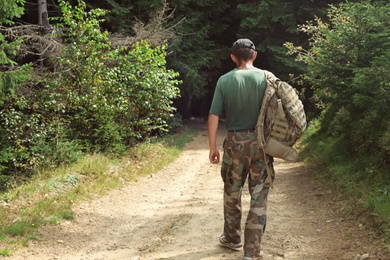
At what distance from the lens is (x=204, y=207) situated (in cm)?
732

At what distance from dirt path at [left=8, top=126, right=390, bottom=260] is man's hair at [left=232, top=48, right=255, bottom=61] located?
2229 mm

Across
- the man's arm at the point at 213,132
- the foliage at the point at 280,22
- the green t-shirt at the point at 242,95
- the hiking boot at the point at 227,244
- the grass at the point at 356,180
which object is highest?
the foliage at the point at 280,22

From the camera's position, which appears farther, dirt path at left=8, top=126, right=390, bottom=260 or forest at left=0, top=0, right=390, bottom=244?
forest at left=0, top=0, right=390, bottom=244

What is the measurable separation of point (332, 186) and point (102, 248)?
4.35 metres

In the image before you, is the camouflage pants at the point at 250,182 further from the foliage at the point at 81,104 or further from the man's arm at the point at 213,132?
the foliage at the point at 81,104

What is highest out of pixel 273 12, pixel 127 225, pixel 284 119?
pixel 273 12

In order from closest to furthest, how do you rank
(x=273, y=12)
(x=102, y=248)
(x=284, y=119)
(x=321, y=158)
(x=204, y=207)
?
(x=284, y=119), (x=102, y=248), (x=204, y=207), (x=321, y=158), (x=273, y=12)

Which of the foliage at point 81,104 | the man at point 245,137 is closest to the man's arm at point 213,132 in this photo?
the man at point 245,137

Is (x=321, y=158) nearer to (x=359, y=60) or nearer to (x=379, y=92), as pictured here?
(x=359, y=60)

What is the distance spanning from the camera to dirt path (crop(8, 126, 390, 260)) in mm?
5102

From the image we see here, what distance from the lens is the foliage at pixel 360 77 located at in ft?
22.7

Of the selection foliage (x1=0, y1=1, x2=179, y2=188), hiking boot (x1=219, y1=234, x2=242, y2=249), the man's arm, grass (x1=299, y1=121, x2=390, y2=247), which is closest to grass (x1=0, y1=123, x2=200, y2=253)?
foliage (x1=0, y1=1, x2=179, y2=188)

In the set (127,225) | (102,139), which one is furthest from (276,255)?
(102,139)

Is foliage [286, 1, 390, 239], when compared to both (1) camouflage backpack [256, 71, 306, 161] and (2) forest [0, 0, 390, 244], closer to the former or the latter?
(2) forest [0, 0, 390, 244]
